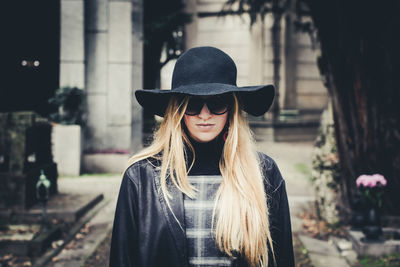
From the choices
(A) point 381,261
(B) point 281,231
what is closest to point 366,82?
(A) point 381,261

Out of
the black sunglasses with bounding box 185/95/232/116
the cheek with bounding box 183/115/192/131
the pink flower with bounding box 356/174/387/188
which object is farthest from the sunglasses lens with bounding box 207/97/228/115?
the pink flower with bounding box 356/174/387/188

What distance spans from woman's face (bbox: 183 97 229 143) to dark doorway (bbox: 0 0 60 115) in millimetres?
11334

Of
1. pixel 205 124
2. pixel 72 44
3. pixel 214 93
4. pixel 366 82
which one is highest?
pixel 72 44

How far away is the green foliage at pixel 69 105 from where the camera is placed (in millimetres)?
9008

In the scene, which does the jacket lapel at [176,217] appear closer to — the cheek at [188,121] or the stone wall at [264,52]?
the cheek at [188,121]

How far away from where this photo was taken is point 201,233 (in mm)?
1809

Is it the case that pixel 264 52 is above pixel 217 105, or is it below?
above

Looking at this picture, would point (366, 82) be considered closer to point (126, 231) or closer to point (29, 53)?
point (126, 231)

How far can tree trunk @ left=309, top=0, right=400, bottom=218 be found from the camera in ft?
16.0

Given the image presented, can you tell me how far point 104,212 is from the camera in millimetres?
6352

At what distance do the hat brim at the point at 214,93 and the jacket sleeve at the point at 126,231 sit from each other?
17.4 inches

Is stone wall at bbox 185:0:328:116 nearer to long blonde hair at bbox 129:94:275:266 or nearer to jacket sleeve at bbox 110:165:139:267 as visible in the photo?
long blonde hair at bbox 129:94:275:266

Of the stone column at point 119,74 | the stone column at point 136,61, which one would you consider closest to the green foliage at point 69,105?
the stone column at point 119,74

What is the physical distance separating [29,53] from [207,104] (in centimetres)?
1489
